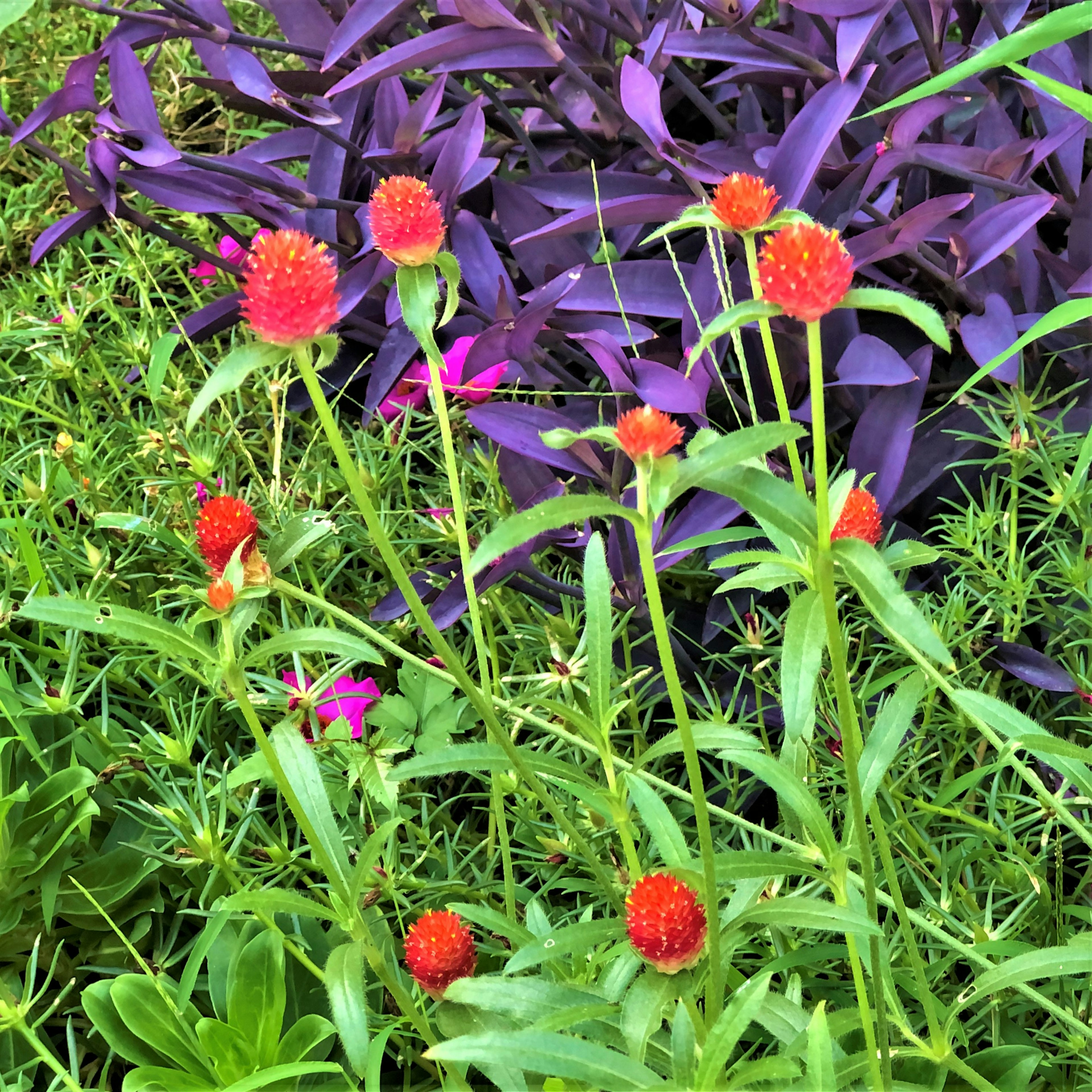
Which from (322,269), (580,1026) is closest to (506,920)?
(580,1026)

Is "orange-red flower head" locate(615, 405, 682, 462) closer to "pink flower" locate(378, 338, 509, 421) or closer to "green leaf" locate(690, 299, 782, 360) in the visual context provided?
"green leaf" locate(690, 299, 782, 360)

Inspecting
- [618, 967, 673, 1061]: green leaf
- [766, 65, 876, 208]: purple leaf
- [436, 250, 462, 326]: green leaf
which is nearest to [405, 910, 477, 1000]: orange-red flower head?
[618, 967, 673, 1061]: green leaf

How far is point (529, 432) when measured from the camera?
94 cm

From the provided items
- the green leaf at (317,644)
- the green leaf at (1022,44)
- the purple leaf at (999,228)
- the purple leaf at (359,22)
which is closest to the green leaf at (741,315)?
the green leaf at (1022,44)

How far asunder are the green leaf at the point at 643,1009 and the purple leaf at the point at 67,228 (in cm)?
99

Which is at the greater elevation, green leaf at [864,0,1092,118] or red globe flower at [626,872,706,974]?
green leaf at [864,0,1092,118]

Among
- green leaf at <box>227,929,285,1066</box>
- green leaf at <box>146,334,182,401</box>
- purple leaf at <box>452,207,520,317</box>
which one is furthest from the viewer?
purple leaf at <box>452,207,520,317</box>

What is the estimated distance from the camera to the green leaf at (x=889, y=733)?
0.56m

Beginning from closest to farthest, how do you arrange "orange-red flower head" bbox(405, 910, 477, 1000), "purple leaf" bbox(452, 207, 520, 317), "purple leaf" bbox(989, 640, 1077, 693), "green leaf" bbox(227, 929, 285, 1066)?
1. "orange-red flower head" bbox(405, 910, 477, 1000)
2. "green leaf" bbox(227, 929, 285, 1066)
3. "purple leaf" bbox(989, 640, 1077, 693)
4. "purple leaf" bbox(452, 207, 520, 317)

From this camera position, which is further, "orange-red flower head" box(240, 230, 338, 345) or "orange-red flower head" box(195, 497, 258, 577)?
"orange-red flower head" box(195, 497, 258, 577)

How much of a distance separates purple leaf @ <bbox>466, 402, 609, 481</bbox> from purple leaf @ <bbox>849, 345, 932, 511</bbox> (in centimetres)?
24

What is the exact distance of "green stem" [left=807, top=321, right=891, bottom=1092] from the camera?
0.40 metres

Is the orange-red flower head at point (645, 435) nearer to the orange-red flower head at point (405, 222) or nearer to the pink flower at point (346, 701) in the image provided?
the orange-red flower head at point (405, 222)

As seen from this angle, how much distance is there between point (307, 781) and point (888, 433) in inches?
24.5
